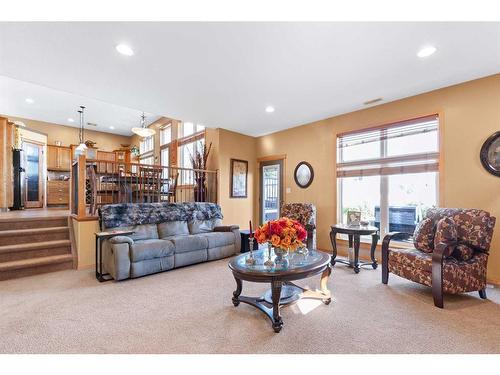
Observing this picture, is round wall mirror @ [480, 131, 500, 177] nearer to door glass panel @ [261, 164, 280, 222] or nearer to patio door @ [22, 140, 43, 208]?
door glass panel @ [261, 164, 280, 222]

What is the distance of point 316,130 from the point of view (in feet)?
17.0

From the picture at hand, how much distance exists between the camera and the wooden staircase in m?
3.49

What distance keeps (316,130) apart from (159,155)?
549cm

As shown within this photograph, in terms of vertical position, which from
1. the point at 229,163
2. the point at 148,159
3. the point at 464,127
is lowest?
the point at 229,163

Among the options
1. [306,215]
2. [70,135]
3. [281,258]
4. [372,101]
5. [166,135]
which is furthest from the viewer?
[70,135]

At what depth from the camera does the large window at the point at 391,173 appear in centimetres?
373

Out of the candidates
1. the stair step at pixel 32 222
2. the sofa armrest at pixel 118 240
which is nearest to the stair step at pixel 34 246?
the stair step at pixel 32 222

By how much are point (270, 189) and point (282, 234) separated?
151 inches

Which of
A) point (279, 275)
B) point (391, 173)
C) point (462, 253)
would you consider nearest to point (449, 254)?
point (462, 253)

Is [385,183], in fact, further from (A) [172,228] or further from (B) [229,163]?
(A) [172,228]

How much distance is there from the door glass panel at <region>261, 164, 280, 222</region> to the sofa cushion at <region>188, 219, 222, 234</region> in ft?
5.13

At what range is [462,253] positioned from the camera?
8.87 feet

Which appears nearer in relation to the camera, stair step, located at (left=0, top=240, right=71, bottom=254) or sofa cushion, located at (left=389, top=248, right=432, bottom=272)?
sofa cushion, located at (left=389, top=248, right=432, bottom=272)

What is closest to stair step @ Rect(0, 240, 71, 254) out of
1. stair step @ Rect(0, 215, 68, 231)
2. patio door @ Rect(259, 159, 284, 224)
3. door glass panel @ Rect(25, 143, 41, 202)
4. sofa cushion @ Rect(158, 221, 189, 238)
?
stair step @ Rect(0, 215, 68, 231)
